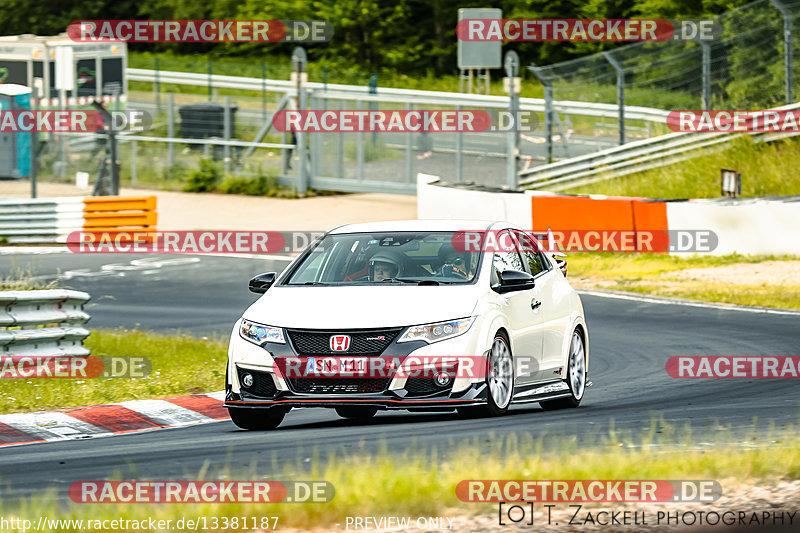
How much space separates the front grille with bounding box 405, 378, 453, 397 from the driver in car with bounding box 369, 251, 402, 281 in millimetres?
1165

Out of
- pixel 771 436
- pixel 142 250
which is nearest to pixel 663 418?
pixel 771 436

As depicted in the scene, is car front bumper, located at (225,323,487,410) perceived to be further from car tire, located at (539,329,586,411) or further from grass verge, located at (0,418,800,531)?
car tire, located at (539,329,586,411)

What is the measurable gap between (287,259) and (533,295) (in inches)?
594

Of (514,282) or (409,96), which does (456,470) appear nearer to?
(514,282)

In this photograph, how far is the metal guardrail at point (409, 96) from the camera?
105 feet

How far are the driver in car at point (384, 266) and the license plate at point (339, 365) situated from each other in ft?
3.72

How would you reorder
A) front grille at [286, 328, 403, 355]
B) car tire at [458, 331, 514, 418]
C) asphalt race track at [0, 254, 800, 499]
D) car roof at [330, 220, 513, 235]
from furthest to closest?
1. car roof at [330, 220, 513, 235]
2. car tire at [458, 331, 514, 418]
3. front grille at [286, 328, 403, 355]
4. asphalt race track at [0, 254, 800, 499]

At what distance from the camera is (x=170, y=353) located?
15273mm

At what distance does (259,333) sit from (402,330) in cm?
101

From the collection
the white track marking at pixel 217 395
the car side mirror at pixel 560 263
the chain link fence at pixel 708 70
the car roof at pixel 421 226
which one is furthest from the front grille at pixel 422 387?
the chain link fence at pixel 708 70

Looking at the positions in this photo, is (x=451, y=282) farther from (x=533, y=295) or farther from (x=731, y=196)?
(x=731, y=196)

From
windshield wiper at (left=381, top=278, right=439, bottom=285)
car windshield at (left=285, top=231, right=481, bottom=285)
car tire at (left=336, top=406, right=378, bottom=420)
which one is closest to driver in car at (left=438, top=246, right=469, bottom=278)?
car windshield at (left=285, top=231, right=481, bottom=285)

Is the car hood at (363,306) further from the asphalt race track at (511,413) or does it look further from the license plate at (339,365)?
the asphalt race track at (511,413)

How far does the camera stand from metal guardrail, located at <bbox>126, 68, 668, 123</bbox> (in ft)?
105
